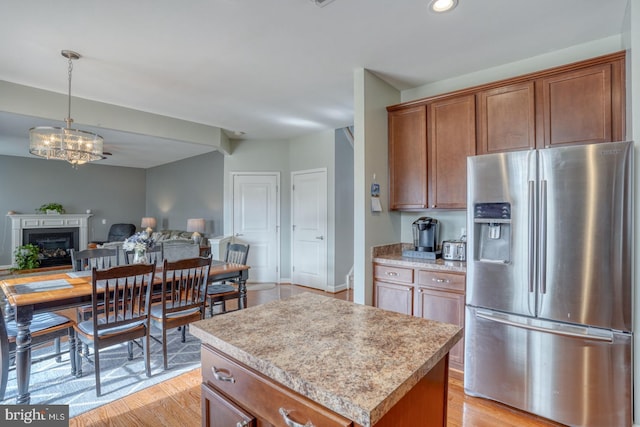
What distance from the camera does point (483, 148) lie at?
2.71 metres

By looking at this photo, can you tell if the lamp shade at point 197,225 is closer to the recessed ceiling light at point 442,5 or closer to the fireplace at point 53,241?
the fireplace at point 53,241

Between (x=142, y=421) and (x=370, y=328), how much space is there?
71.4 inches

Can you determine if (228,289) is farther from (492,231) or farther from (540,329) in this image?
(540,329)

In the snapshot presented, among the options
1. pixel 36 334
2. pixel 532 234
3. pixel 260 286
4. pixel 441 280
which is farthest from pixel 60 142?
pixel 532 234

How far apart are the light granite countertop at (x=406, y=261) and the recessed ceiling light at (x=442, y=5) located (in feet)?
6.02

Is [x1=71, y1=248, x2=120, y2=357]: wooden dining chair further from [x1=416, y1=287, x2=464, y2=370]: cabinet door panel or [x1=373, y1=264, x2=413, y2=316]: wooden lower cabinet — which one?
[x1=416, y1=287, x2=464, y2=370]: cabinet door panel

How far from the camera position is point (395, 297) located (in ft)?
9.37

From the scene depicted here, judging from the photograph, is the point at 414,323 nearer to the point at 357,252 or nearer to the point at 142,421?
the point at 357,252

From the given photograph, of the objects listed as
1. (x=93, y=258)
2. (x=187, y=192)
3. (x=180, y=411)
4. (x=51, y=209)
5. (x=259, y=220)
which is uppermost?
(x=187, y=192)

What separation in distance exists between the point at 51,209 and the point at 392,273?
8.38 metres

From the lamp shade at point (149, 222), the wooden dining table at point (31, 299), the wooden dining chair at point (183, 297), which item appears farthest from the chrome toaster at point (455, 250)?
the lamp shade at point (149, 222)

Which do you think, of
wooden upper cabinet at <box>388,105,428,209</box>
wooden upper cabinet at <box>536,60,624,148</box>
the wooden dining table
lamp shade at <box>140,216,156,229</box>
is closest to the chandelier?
the wooden dining table

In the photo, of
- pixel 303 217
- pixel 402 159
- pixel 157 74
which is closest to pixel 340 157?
pixel 303 217

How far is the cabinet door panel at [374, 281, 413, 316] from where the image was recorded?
277cm
